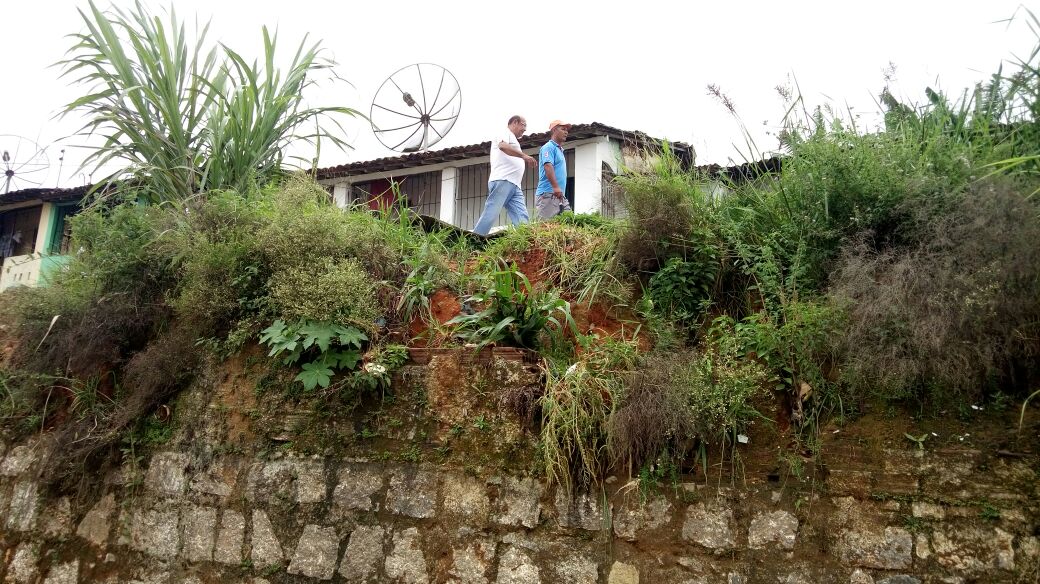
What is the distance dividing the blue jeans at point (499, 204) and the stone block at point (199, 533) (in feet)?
11.3

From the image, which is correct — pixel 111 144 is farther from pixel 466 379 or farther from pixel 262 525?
pixel 466 379

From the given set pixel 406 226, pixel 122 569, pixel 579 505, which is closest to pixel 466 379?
pixel 579 505

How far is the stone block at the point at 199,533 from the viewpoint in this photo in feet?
15.4

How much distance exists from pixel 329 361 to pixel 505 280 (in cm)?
123

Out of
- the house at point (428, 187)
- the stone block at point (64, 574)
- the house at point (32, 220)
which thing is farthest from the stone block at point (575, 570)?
the house at point (32, 220)

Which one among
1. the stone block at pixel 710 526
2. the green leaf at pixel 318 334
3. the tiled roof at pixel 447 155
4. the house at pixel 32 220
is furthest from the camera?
the house at pixel 32 220

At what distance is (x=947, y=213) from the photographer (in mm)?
3555

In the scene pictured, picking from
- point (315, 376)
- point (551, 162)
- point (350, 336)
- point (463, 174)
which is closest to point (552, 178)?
point (551, 162)

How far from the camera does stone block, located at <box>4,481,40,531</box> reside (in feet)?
18.4

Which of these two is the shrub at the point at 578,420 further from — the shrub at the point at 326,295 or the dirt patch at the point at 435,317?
the shrub at the point at 326,295

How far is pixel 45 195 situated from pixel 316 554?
1349cm

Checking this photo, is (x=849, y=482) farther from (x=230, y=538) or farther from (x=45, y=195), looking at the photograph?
(x=45, y=195)

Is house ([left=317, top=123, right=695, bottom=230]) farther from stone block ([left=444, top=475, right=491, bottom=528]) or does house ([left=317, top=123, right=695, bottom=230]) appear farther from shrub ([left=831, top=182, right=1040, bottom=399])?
shrub ([left=831, top=182, right=1040, bottom=399])

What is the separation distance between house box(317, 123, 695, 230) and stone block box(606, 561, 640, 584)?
6.62 metres
